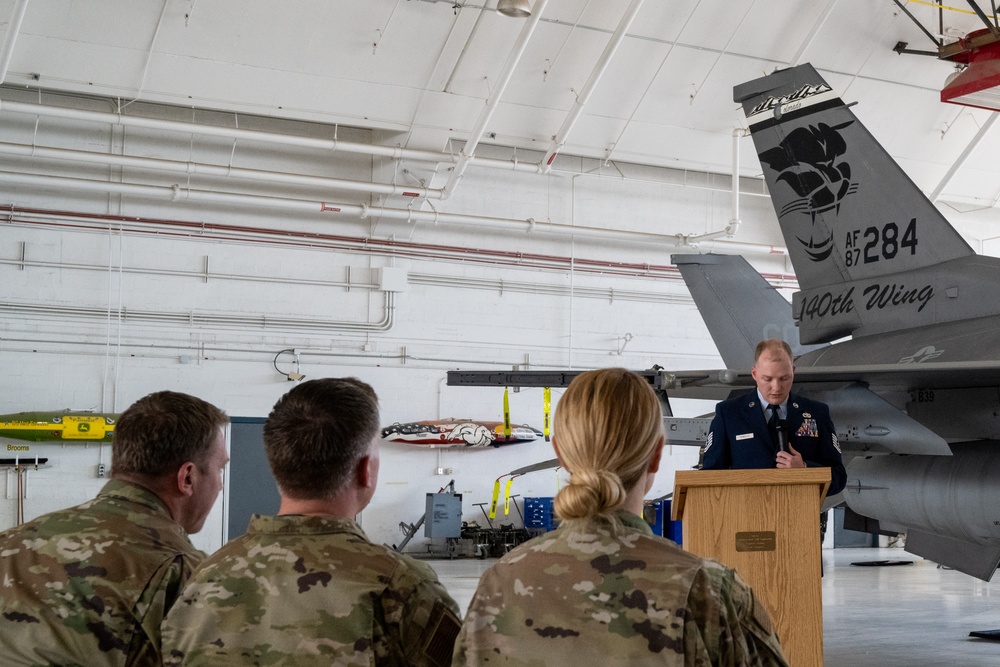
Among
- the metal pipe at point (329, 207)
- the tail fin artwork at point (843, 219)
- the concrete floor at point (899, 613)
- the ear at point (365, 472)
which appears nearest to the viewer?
the ear at point (365, 472)

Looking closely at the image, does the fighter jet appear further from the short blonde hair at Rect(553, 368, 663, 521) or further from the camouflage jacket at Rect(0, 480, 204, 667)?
the camouflage jacket at Rect(0, 480, 204, 667)

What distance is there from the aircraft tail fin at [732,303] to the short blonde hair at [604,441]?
8022mm

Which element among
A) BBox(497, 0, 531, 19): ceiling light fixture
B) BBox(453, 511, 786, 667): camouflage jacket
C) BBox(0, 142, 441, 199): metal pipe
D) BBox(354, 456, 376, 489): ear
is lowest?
BBox(453, 511, 786, 667): camouflage jacket

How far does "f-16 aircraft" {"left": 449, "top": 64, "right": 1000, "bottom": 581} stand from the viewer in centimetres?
603

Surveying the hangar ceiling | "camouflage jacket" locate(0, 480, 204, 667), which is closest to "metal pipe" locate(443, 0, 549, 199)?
the hangar ceiling

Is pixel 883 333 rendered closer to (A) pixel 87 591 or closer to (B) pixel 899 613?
(B) pixel 899 613

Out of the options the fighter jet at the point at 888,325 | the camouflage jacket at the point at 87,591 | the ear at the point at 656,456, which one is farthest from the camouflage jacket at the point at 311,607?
the fighter jet at the point at 888,325

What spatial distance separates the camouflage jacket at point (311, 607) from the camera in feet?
5.45

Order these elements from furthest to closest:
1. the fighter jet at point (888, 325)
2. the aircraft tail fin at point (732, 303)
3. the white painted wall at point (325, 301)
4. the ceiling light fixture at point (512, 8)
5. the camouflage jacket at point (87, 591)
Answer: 1. the white painted wall at point (325, 301)
2. the ceiling light fixture at point (512, 8)
3. the aircraft tail fin at point (732, 303)
4. the fighter jet at point (888, 325)
5. the camouflage jacket at point (87, 591)

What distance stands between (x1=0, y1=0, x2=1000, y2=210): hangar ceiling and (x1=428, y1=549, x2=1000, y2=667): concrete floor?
720 centimetres

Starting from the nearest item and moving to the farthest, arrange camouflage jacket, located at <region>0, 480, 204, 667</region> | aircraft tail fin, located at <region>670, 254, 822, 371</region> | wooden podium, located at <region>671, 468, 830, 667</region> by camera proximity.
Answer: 1. camouflage jacket, located at <region>0, 480, 204, 667</region>
2. wooden podium, located at <region>671, 468, 830, 667</region>
3. aircraft tail fin, located at <region>670, 254, 822, 371</region>

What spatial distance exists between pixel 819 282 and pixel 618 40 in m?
6.57

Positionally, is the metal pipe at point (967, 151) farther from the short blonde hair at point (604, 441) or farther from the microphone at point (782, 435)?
the short blonde hair at point (604, 441)

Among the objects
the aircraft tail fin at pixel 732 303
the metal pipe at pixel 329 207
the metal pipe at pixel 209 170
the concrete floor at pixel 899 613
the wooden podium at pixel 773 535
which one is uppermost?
the metal pipe at pixel 209 170
